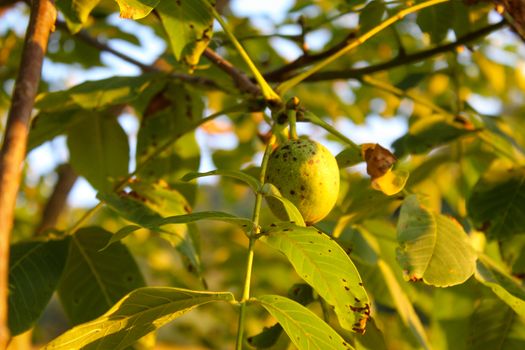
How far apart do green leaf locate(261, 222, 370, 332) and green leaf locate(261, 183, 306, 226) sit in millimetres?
25

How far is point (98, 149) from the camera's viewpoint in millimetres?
1591

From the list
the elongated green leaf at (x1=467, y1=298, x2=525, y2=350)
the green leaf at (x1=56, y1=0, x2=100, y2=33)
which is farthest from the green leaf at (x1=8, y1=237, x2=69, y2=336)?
the elongated green leaf at (x1=467, y1=298, x2=525, y2=350)

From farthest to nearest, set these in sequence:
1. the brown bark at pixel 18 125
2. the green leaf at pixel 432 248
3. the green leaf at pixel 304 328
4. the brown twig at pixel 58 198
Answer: the brown twig at pixel 58 198
the green leaf at pixel 432 248
the green leaf at pixel 304 328
the brown bark at pixel 18 125

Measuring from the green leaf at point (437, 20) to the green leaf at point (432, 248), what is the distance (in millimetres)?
527

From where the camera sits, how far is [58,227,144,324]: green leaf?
126 cm

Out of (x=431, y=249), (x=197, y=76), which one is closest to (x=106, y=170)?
(x=197, y=76)

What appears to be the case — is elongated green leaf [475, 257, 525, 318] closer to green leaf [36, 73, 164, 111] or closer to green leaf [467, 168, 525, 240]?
green leaf [467, 168, 525, 240]

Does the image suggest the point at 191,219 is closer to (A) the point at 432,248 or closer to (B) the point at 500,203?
(A) the point at 432,248

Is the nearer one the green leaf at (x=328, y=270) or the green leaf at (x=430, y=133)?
the green leaf at (x=328, y=270)

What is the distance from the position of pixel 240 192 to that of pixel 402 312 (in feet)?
4.62

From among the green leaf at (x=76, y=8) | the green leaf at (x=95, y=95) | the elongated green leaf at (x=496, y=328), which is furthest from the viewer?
the green leaf at (x=95, y=95)

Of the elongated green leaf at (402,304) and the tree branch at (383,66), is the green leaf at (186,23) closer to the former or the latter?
the tree branch at (383,66)

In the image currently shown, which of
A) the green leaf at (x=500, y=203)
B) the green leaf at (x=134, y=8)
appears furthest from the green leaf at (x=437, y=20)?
the green leaf at (x=134, y=8)

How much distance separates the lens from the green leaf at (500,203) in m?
1.33
